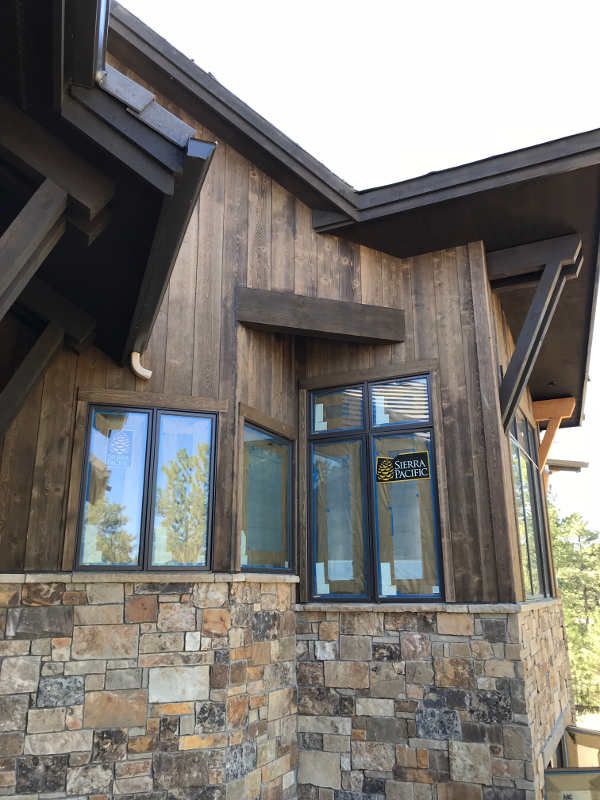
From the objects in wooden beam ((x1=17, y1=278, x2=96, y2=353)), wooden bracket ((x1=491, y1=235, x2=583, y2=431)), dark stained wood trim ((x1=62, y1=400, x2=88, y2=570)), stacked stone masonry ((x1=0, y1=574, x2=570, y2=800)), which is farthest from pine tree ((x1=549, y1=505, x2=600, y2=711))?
wooden beam ((x1=17, y1=278, x2=96, y2=353))

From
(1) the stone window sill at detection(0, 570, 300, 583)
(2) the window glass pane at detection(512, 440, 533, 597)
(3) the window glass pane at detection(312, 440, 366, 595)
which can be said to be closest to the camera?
(1) the stone window sill at detection(0, 570, 300, 583)

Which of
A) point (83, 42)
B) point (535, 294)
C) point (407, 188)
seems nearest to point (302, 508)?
point (535, 294)

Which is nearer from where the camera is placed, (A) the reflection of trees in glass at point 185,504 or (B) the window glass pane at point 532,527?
(A) the reflection of trees in glass at point 185,504

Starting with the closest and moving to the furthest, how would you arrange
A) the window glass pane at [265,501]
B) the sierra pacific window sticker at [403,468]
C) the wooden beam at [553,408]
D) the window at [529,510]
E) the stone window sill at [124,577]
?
1. the stone window sill at [124,577]
2. the window glass pane at [265,501]
3. the sierra pacific window sticker at [403,468]
4. the window at [529,510]
5. the wooden beam at [553,408]

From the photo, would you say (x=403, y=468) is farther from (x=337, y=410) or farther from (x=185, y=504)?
(x=185, y=504)

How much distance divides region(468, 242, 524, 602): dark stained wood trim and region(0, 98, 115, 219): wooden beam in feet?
11.3

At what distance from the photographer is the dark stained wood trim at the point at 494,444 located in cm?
508

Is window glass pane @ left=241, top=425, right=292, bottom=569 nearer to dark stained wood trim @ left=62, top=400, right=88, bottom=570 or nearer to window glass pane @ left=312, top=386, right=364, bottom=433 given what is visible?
window glass pane @ left=312, top=386, right=364, bottom=433

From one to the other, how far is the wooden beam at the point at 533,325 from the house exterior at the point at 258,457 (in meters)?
0.03

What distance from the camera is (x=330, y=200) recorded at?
19.3 feet

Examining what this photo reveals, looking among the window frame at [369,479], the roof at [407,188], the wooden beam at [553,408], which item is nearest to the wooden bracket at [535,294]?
the roof at [407,188]

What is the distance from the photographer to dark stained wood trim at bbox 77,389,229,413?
4988 millimetres

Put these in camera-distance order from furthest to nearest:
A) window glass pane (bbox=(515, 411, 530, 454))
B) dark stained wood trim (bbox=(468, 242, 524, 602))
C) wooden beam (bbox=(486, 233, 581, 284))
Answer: window glass pane (bbox=(515, 411, 530, 454)) < wooden beam (bbox=(486, 233, 581, 284)) < dark stained wood trim (bbox=(468, 242, 524, 602))

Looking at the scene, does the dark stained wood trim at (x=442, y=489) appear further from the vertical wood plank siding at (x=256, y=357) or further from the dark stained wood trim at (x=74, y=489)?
the dark stained wood trim at (x=74, y=489)
